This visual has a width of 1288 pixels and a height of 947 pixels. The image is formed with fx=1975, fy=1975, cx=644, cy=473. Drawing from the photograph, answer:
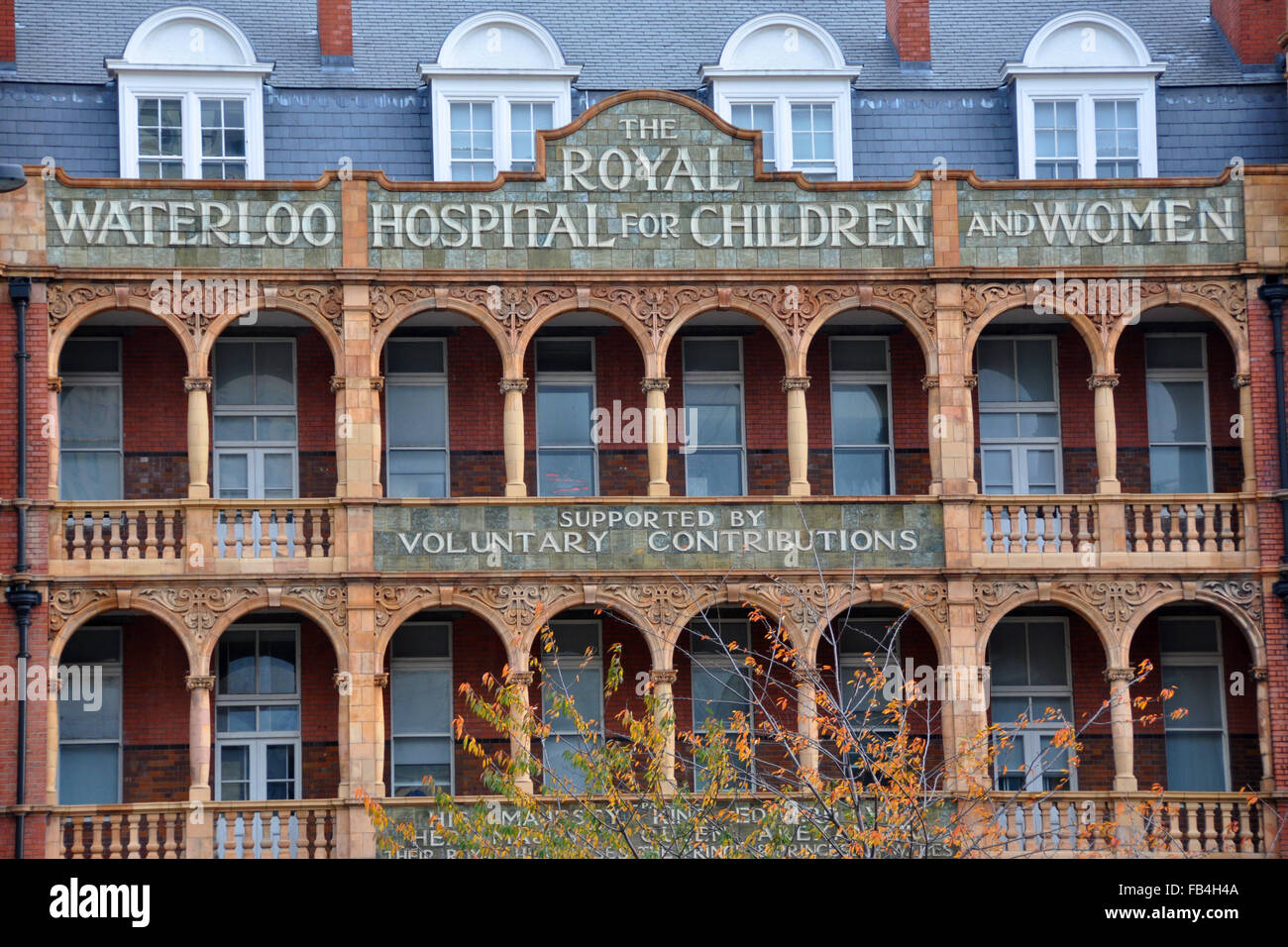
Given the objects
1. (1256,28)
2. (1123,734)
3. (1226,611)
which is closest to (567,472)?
(1123,734)

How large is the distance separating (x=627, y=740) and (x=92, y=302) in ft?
27.5

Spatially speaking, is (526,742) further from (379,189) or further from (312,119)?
(312,119)

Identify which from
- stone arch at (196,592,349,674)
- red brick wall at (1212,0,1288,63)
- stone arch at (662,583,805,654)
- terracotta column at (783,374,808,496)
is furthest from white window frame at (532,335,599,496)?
red brick wall at (1212,0,1288,63)

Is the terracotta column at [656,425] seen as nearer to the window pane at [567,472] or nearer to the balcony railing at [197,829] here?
the window pane at [567,472]

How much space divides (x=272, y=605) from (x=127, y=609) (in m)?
1.73

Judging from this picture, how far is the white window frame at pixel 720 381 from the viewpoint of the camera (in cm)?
2567

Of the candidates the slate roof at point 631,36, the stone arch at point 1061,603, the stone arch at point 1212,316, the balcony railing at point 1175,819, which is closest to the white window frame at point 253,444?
the slate roof at point 631,36

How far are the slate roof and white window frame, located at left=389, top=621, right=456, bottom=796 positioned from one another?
7.29 meters

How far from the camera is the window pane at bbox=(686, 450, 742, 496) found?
2561 centimetres

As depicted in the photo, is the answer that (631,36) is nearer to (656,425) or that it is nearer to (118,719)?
(656,425)

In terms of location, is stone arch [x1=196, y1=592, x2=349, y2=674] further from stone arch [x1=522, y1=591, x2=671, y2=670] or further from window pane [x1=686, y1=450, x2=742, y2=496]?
window pane [x1=686, y1=450, x2=742, y2=496]
